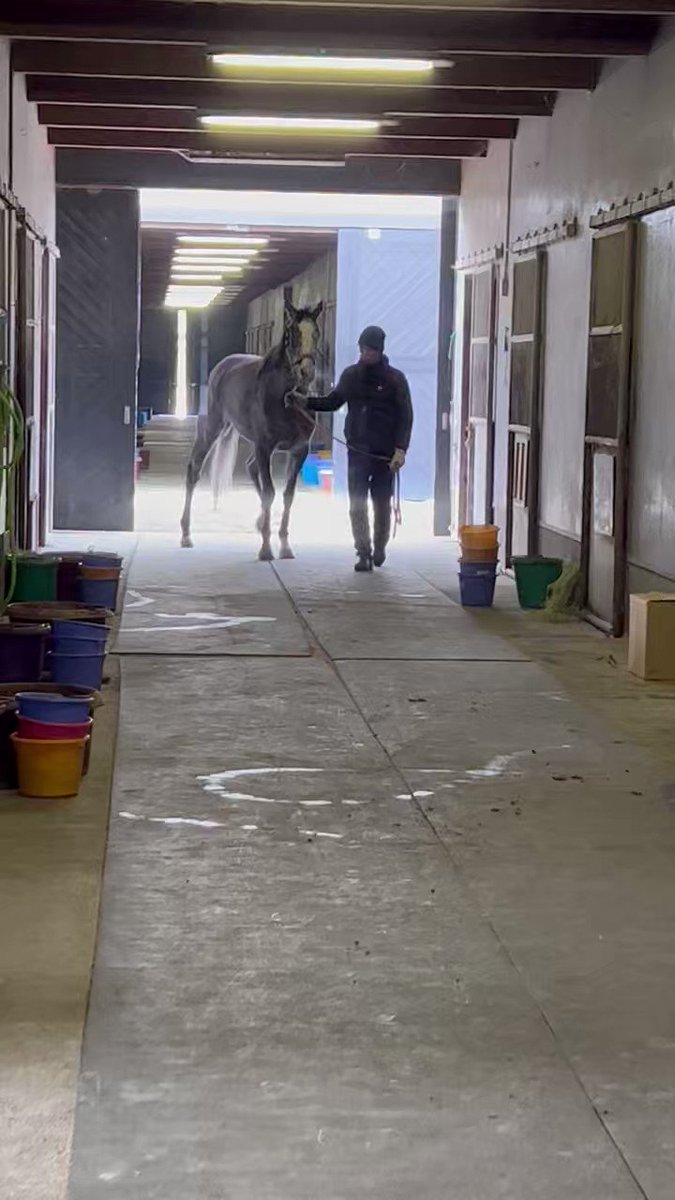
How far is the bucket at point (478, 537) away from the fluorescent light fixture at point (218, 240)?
41.2ft

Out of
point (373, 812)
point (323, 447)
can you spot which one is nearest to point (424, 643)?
point (373, 812)

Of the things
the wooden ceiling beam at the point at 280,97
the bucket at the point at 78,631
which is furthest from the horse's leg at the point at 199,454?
the bucket at the point at 78,631

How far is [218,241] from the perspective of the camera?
22.4 meters

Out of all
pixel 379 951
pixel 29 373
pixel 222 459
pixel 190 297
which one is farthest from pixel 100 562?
pixel 190 297

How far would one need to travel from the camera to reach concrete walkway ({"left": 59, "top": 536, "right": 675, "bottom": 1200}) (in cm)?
267

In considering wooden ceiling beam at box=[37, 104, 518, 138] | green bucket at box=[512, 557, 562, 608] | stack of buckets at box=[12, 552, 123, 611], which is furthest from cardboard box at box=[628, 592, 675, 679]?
wooden ceiling beam at box=[37, 104, 518, 138]

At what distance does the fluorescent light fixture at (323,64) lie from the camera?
9.34 m

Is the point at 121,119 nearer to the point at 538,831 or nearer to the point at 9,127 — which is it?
the point at 9,127

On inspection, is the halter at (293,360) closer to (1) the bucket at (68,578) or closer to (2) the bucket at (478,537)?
(2) the bucket at (478,537)

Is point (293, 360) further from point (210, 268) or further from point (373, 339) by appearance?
point (210, 268)

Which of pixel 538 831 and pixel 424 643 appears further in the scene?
pixel 424 643

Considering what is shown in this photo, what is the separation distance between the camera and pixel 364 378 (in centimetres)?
1132

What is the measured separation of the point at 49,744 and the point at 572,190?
19.6 ft

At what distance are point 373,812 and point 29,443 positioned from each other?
684 centimetres
